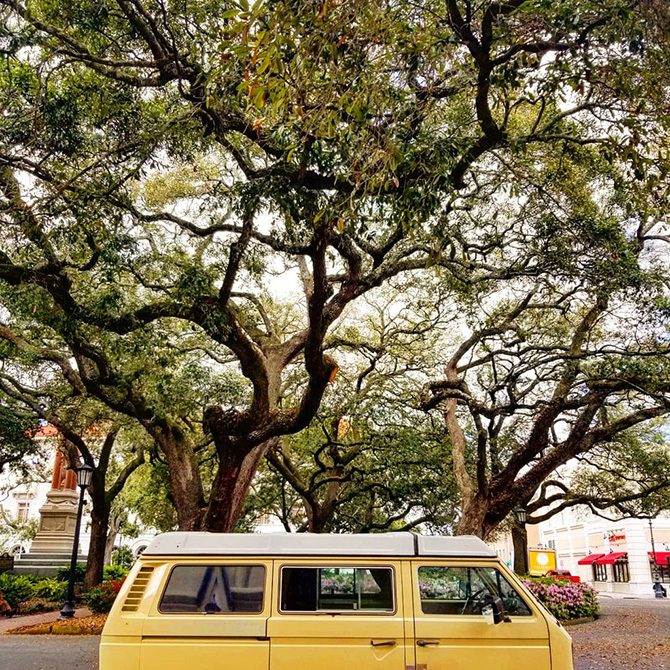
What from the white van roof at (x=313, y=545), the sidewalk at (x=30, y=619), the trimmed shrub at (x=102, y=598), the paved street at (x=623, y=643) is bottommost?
the sidewalk at (x=30, y=619)

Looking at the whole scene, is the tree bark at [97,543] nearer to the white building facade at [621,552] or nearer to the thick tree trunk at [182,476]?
the thick tree trunk at [182,476]

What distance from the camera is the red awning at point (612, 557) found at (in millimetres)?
41250

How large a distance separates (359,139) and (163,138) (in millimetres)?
4497

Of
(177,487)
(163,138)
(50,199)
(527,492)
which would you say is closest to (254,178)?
(163,138)

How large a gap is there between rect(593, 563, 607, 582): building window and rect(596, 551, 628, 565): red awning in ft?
8.67

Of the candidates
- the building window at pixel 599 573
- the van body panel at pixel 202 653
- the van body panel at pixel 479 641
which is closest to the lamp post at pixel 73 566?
the van body panel at pixel 202 653

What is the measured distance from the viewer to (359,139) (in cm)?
589

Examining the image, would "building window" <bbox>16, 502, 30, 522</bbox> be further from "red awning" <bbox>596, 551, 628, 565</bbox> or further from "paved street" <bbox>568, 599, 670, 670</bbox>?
"paved street" <bbox>568, 599, 670, 670</bbox>

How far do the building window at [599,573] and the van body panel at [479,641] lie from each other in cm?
4659

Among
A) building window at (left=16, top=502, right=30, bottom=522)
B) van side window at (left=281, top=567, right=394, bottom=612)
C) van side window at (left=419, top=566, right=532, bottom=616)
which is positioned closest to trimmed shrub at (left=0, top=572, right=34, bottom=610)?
van side window at (left=281, top=567, right=394, bottom=612)

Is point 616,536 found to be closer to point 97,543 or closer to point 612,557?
point 612,557

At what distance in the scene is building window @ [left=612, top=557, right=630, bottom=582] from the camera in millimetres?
41647

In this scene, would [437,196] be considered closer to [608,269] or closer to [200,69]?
[200,69]

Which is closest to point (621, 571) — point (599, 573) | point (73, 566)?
point (599, 573)
